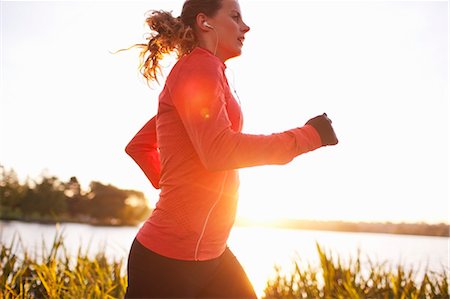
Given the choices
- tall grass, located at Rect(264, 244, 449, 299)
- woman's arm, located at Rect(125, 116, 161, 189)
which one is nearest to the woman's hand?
woman's arm, located at Rect(125, 116, 161, 189)

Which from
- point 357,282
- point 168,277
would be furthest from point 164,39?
point 357,282

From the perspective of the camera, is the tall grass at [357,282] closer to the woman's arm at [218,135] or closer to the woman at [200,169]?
the woman at [200,169]

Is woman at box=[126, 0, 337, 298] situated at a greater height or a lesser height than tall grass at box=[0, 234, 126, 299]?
greater

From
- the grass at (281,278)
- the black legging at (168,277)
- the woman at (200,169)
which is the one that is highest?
the woman at (200,169)

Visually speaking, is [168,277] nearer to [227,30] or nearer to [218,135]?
[218,135]

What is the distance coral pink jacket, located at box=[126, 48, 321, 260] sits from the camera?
1.38m

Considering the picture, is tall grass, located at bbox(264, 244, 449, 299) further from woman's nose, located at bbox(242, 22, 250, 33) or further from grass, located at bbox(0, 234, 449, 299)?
woman's nose, located at bbox(242, 22, 250, 33)

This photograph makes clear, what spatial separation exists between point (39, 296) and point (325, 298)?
3129 millimetres

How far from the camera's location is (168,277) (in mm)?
1479

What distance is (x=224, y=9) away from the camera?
5.56ft

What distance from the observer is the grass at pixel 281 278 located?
4.57 meters

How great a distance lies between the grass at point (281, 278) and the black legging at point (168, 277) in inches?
→ 111

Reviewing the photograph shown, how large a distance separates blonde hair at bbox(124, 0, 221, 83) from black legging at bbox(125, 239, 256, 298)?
0.74 m

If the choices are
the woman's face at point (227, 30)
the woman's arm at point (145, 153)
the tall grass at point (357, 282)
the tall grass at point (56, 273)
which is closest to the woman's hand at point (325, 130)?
the woman's face at point (227, 30)
